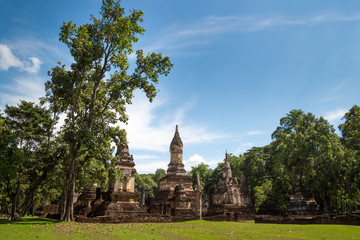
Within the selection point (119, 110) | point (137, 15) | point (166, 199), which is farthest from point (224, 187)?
point (137, 15)

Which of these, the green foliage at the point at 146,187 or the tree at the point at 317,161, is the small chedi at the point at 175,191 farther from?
the green foliage at the point at 146,187

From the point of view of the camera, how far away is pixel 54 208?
41062 mm

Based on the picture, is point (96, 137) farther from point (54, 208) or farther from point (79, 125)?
point (54, 208)

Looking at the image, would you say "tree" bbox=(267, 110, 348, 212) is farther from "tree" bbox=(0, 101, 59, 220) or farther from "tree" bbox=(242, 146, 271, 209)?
"tree" bbox=(0, 101, 59, 220)

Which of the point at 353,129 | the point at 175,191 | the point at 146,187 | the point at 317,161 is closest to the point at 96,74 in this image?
the point at 175,191

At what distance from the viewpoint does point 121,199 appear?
89.7 feet

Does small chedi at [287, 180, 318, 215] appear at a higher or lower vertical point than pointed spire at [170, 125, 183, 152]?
lower

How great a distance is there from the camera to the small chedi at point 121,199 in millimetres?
25906

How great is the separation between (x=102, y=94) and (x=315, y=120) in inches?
1115

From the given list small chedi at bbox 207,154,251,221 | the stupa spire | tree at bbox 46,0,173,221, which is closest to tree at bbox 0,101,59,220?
tree at bbox 46,0,173,221

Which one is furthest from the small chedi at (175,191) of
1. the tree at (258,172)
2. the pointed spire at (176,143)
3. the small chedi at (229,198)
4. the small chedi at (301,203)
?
the tree at (258,172)

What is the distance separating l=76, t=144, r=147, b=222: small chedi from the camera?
25.9m

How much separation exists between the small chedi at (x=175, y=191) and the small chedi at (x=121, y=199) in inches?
166

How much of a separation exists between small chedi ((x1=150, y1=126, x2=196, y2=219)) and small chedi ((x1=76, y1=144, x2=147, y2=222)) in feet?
13.8
